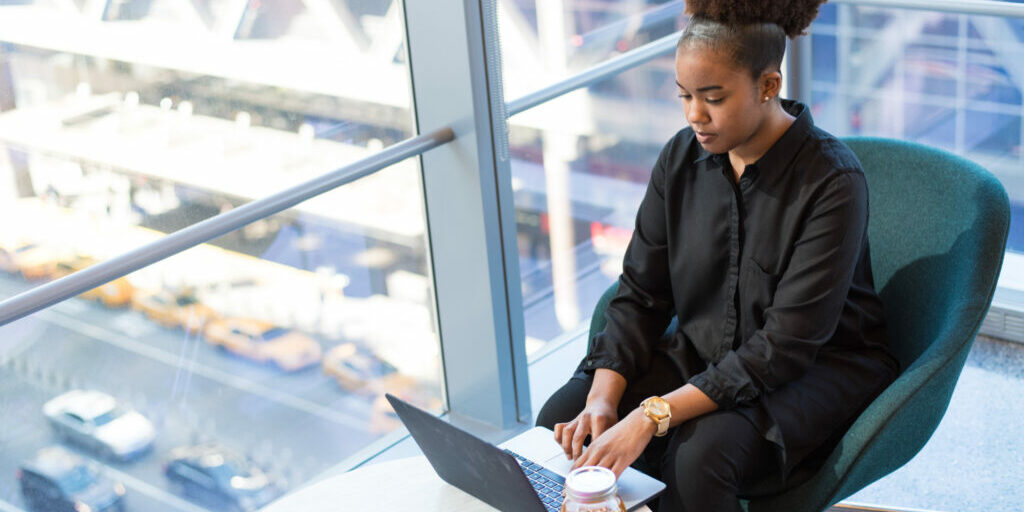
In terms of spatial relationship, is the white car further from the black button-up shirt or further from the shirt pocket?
the shirt pocket

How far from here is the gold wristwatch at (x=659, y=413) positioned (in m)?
1.72

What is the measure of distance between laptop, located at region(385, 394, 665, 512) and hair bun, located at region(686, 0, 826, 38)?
2.35 feet

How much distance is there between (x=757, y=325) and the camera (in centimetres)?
187

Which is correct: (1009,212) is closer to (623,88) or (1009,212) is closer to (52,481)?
(52,481)

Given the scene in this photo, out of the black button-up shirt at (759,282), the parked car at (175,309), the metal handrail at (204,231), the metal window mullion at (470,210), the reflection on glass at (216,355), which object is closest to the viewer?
the black button-up shirt at (759,282)

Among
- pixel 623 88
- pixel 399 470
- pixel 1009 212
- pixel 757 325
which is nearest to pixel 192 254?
pixel 399 470

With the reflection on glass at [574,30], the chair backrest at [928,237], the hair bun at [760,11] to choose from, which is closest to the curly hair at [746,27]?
the hair bun at [760,11]

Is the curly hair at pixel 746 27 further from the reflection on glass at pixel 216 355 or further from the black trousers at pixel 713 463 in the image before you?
the reflection on glass at pixel 216 355

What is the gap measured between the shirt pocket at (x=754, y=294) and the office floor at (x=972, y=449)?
0.77 m

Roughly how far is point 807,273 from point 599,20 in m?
2.66

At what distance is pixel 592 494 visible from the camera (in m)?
1.38

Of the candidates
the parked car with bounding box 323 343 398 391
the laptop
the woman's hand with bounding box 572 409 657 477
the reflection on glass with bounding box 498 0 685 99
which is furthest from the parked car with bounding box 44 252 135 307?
the reflection on glass with bounding box 498 0 685 99

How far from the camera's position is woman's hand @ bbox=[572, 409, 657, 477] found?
1635 millimetres

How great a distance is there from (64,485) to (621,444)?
1321 mm
